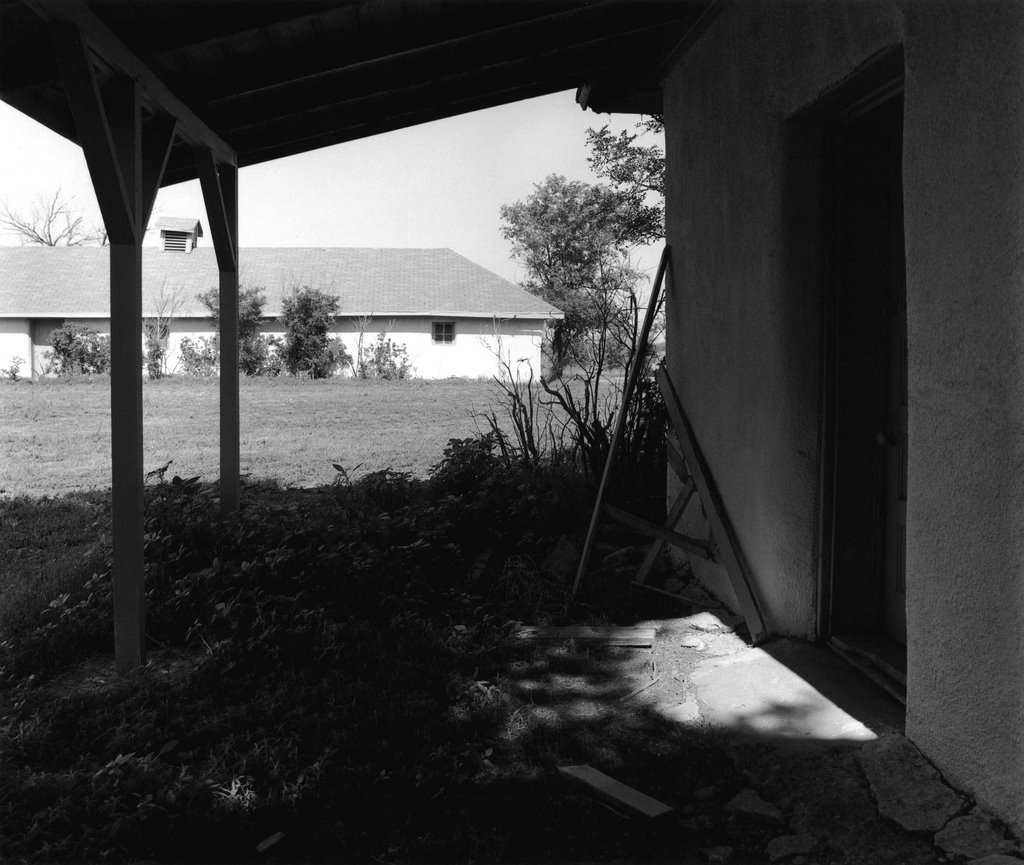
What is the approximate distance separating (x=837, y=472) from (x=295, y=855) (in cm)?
277

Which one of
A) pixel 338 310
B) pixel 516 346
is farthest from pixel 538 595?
pixel 516 346

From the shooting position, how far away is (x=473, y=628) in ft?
15.9

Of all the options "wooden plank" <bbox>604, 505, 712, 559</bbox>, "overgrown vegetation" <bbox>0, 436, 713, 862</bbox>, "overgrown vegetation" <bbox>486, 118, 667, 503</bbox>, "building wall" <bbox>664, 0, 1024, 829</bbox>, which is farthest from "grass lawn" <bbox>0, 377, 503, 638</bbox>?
"building wall" <bbox>664, 0, 1024, 829</bbox>

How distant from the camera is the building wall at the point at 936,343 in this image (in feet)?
8.30

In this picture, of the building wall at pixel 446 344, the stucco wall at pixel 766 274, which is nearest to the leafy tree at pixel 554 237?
the building wall at pixel 446 344

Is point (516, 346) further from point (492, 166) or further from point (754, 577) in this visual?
point (754, 577)

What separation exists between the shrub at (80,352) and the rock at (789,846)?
23864mm

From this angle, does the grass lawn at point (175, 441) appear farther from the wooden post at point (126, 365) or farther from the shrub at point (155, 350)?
the shrub at point (155, 350)

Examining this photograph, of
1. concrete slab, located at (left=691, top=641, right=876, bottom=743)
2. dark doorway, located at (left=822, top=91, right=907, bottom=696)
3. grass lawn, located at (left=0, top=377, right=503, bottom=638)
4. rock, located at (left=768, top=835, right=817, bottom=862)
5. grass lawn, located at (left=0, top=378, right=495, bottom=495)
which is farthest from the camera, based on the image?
grass lawn, located at (left=0, top=378, right=495, bottom=495)

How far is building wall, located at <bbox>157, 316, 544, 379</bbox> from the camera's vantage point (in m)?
26.4

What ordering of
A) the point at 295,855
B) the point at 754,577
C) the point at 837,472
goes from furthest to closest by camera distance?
the point at 754,577
the point at 837,472
the point at 295,855

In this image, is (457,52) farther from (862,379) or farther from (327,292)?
(327,292)

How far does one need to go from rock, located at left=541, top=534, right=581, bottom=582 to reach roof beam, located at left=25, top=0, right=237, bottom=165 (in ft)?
11.2

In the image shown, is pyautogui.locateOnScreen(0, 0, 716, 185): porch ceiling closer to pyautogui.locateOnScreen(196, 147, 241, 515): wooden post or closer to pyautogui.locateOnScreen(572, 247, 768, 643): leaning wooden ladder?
pyautogui.locateOnScreen(196, 147, 241, 515): wooden post
